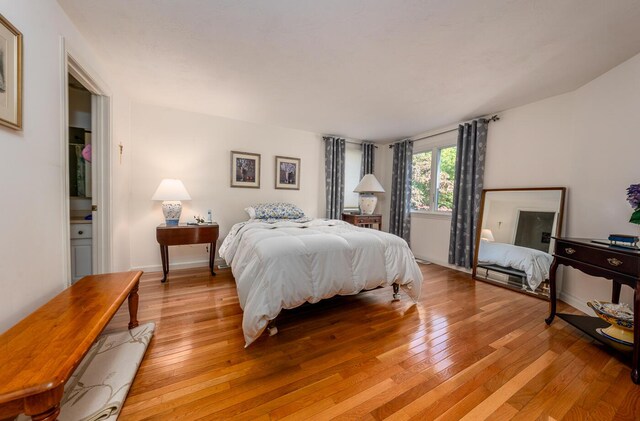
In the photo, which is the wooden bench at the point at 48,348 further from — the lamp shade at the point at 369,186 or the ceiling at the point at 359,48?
the lamp shade at the point at 369,186

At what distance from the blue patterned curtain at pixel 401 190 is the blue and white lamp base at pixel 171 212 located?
3614mm

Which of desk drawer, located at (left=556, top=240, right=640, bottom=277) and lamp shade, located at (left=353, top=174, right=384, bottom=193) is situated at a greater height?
lamp shade, located at (left=353, top=174, right=384, bottom=193)

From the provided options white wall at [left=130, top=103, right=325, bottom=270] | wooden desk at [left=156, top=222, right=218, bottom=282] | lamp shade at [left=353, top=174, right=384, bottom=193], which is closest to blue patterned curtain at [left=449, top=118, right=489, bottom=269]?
lamp shade at [left=353, top=174, right=384, bottom=193]

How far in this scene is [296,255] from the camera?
1792 mm

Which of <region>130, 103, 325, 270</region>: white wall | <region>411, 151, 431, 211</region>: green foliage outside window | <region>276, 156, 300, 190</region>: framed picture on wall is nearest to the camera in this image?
<region>130, 103, 325, 270</region>: white wall

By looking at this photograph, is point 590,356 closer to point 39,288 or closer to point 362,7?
point 362,7

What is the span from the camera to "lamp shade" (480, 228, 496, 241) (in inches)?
123

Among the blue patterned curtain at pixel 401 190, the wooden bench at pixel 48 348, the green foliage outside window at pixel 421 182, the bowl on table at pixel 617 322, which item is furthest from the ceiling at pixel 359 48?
the bowl on table at pixel 617 322

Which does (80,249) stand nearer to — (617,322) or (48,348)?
(48,348)

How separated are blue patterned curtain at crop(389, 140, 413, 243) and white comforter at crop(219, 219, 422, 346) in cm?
215

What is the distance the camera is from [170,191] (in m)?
2.87

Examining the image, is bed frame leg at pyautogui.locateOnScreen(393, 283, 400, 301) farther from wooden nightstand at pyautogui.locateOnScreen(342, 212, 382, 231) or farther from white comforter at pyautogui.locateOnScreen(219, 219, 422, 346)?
wooden nightstand at pyautogui.locateOnScreen(342, 212, 382, 231)

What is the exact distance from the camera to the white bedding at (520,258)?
2.60 metres

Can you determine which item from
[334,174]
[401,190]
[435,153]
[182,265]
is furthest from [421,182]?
[182,265]
